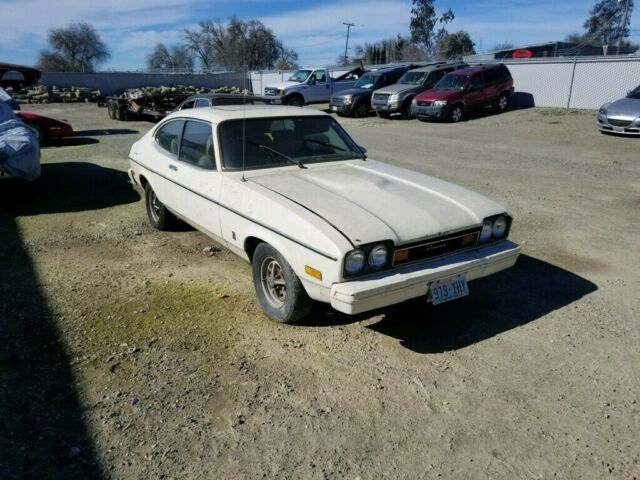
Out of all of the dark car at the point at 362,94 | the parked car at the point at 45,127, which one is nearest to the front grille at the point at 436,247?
the parked car at the point at 45,127

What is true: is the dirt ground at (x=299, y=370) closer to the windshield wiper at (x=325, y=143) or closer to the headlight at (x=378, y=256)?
the headlight at (x=378, y=256)

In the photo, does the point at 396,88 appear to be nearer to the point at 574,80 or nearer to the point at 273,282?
the point at 574,80

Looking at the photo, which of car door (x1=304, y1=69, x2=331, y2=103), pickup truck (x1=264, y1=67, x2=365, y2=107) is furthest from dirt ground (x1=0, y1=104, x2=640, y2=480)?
car door (x1=304, y1=69, x2=331, y2=103)

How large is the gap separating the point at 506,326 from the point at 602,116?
11933mm

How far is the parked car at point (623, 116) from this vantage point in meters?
12.4

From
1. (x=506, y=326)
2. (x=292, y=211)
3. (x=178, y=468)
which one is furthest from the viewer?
(x=506, y=326)

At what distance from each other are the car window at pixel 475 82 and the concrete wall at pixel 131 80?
21.9 m

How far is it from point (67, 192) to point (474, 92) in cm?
1456

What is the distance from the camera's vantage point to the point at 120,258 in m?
5.10

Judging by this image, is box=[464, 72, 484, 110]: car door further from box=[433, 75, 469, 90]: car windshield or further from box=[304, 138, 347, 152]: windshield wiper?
box=[304, 138, 347, 152]: windshield wiper

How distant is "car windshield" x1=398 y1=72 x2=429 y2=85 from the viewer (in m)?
19.5

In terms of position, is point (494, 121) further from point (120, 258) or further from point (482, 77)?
point (120, 258)

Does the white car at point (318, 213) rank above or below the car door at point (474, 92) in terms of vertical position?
below

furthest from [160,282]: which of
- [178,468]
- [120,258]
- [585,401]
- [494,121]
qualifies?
[494,121]
